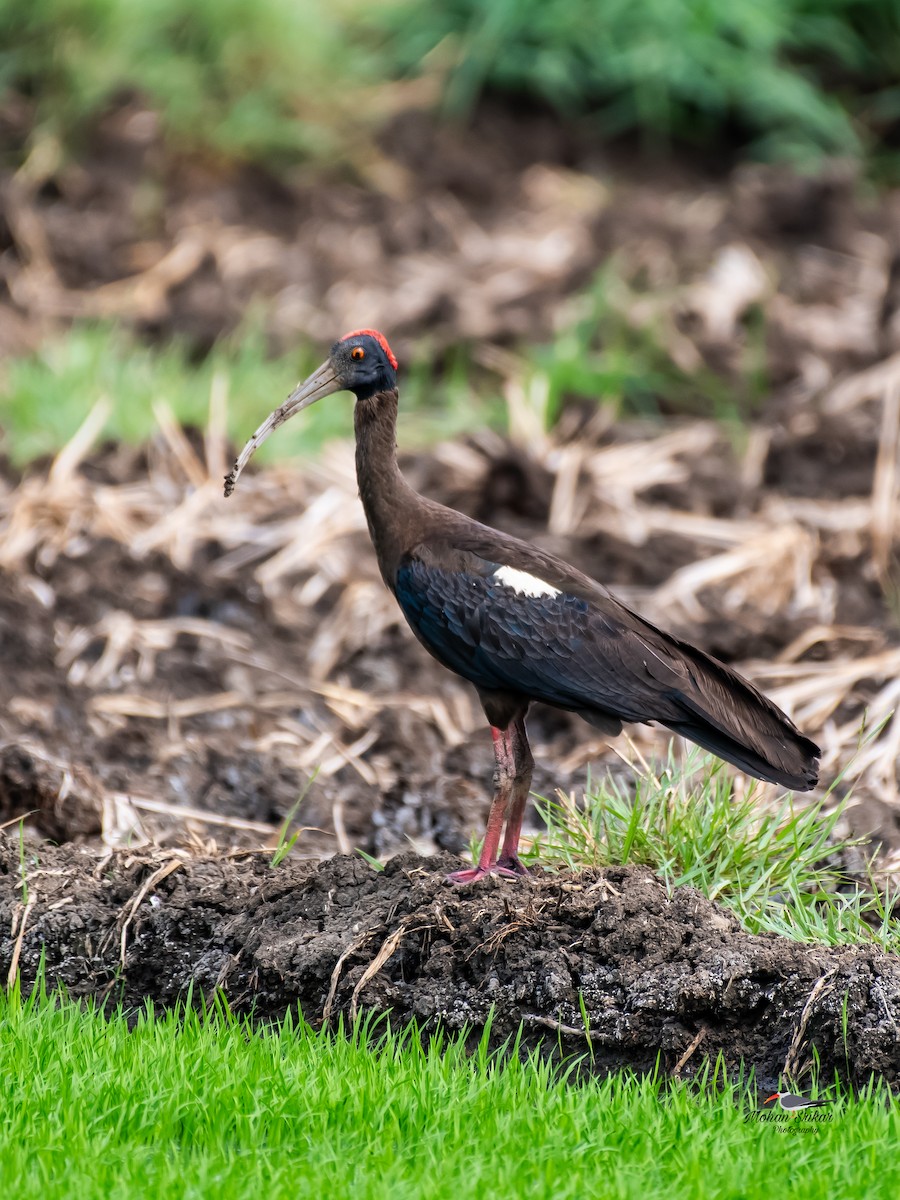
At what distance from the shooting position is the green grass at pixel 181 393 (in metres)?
8.80

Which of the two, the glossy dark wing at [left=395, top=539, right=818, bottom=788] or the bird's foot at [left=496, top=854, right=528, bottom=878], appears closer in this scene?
the glossy dark wing at [left=395, top=539, right=818, bottom=788]

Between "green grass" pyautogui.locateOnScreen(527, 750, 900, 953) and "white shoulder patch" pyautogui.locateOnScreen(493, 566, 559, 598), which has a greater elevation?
"white shoulder patch" pyautogui.locateOnScreen(493, 566, 559, 598)

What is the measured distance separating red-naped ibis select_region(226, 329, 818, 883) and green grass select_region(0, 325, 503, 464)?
3848 mm

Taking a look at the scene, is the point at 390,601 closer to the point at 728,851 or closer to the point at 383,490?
the point at 383,490

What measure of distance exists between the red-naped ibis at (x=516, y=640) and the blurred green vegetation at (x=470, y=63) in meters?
7.91

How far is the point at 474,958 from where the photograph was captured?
14.6 feet

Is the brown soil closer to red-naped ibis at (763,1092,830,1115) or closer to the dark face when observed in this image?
red-naped ibis at (763,1092,830,1115)

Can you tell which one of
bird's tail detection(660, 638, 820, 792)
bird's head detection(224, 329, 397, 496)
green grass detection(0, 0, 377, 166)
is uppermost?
green grass detection(0, 0, 377, 166)

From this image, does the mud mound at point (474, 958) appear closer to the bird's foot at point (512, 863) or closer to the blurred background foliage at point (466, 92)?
the bird's foot at point (512, 863)

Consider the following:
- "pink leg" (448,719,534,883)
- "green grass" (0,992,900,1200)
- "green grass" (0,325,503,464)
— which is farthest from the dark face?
"green grass" (0,325,503,464)

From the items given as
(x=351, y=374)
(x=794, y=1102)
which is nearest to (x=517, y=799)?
(x=794, y=1102)

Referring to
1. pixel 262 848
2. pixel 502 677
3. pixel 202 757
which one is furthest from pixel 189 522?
pixel 502 677

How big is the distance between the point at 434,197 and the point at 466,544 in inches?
327

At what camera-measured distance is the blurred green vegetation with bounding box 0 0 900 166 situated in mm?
11992
